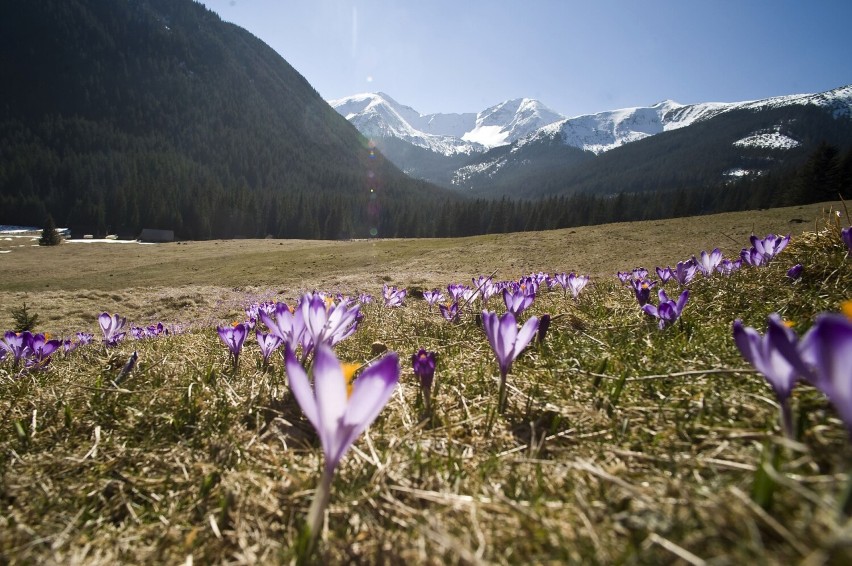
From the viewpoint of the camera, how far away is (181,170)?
123 m

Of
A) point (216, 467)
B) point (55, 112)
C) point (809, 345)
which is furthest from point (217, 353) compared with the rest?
point (55, 112)

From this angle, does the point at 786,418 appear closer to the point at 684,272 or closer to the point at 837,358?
the point at 837,358

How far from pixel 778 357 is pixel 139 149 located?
171m

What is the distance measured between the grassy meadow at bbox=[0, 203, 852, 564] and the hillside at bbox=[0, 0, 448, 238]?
9457 cm

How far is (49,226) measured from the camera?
5138cm

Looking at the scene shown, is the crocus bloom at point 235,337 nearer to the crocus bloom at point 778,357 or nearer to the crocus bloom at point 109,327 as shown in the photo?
the crocus bloom at point 109,327

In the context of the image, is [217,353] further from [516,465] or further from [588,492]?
[588,492]

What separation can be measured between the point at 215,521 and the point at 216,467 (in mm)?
279

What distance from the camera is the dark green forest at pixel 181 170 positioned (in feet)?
278

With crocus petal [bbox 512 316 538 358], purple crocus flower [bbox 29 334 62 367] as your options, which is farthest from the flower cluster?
purple crocus flower [bbox 29 334 62 367]

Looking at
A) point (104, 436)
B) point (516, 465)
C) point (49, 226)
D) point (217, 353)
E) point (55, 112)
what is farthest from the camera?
point (55, 112)

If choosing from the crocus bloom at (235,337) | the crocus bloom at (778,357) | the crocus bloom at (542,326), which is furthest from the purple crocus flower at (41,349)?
the crocus bloom at (778,357)

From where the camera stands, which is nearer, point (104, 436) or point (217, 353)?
point (104, 436)

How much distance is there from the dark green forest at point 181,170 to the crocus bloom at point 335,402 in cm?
6745
